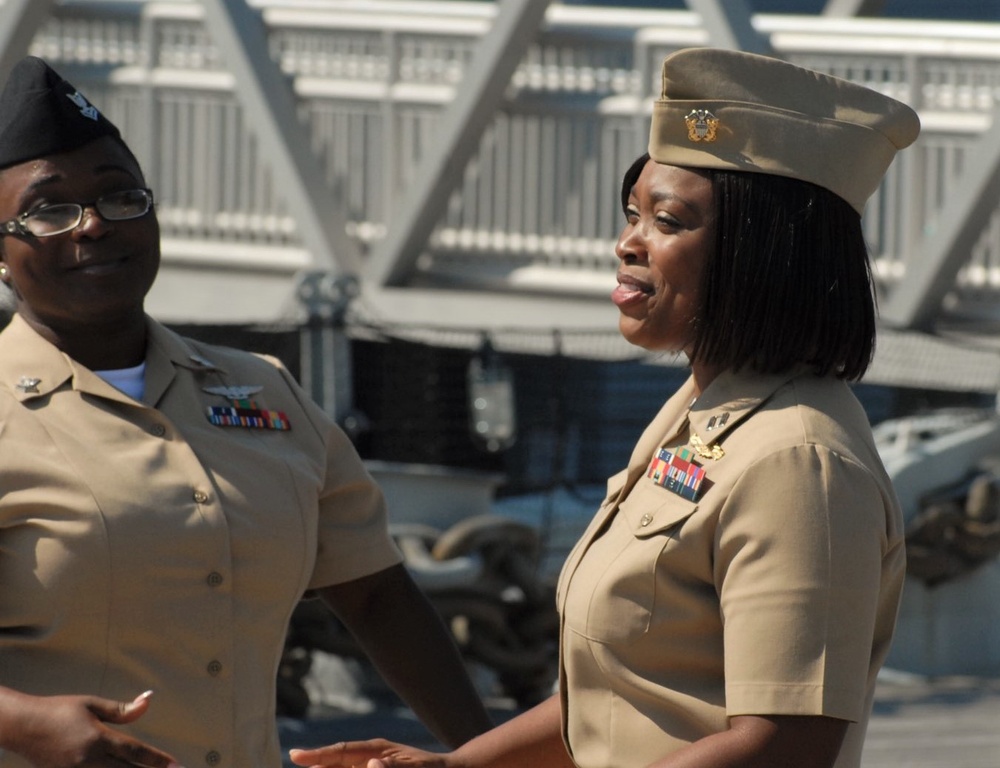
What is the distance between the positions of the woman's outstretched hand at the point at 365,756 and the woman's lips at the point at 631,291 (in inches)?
27.2

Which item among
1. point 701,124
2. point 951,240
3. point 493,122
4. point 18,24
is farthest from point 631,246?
point 18,24

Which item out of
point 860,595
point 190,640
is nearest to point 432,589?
point 190,640

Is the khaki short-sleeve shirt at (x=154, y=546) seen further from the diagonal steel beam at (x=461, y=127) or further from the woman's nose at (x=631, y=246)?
the diagonal steel beam at (x=461, y=127)

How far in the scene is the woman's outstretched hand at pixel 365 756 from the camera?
2.53m

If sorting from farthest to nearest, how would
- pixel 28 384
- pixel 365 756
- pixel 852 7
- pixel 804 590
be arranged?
pixel 852 7 → pixel 28 384 → pixel 365 756 → pixel 804 590

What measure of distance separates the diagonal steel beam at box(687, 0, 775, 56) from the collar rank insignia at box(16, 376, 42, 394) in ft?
20.9

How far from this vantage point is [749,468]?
214 centimetres

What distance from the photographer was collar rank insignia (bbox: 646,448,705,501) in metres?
2.22

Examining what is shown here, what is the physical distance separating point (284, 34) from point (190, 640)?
7.50 metres

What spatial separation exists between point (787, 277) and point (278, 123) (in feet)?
24.5

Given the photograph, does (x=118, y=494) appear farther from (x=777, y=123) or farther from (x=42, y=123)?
(x=777, y=123)

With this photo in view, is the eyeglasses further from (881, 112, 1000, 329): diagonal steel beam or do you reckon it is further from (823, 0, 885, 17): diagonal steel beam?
(823, 0, 885, 17): diagonal steel beam

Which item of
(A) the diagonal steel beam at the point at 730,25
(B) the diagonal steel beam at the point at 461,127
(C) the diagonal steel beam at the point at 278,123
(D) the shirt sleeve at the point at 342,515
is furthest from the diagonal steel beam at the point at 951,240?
(D) the shirt sleeve at the point at 342,515

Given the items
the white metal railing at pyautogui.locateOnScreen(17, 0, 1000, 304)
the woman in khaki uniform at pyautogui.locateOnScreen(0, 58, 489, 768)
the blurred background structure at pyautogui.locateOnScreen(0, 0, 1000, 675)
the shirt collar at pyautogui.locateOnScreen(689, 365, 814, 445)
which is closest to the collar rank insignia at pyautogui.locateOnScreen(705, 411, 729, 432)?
the shirt collar at pyautogui.locateOnScreen(689, 365, 814, 445)
